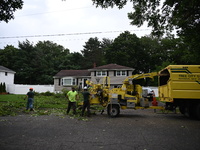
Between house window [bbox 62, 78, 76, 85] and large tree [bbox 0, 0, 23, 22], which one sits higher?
large tree [bbox 0, 0, 23, 22]

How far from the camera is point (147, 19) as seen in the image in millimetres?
11414

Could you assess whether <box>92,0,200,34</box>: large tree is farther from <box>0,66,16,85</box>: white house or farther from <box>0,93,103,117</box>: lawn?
<box>0,66,16,85</box>: white house

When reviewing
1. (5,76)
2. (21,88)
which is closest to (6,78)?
A: (5,76)

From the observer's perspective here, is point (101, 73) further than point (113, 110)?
Yes

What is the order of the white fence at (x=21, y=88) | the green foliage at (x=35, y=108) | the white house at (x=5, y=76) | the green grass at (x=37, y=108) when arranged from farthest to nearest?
the white house at (x=5, y=76)
the white fence at (x=21, y=88)
the green foliage at (x=35, y=108)
the green grass at (x=37, y=108)

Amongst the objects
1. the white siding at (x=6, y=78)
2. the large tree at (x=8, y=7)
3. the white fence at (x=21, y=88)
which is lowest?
the white fence at (x=21, y=88)

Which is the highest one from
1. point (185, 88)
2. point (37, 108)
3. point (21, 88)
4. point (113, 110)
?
point (185, 88)

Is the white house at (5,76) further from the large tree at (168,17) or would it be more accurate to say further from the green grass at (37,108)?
the large tree at (168,17)

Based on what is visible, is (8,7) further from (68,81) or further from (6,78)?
(6,78)

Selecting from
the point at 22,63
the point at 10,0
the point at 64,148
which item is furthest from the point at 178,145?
the point at 22,63

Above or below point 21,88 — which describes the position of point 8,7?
above

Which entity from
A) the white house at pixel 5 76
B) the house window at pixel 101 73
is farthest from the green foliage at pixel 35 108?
the white house at pixel 5 76

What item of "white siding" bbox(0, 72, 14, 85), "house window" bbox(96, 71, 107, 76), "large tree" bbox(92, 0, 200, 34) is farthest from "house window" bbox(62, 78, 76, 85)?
"large tree" bbox(92, 0, 200, 34)

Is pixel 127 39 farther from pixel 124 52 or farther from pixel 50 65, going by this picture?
pixel 50 65
